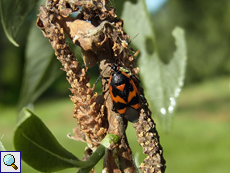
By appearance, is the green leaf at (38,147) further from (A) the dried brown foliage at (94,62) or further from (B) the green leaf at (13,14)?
(B) the green leaf at (13,14)

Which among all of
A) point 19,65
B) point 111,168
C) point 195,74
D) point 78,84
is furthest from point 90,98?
point 19,65

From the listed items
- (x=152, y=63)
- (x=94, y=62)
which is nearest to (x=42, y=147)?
(x=94, y=62)

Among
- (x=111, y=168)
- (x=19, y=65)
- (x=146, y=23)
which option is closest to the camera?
(x=111, y=168)

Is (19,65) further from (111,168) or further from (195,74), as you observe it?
(111,168)

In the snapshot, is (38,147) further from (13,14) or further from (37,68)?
(37,68)

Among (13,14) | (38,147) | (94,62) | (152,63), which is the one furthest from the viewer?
(152,63)

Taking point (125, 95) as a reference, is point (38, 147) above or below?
below

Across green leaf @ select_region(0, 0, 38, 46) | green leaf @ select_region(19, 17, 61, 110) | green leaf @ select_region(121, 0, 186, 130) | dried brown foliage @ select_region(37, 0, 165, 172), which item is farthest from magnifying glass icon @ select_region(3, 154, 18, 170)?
green leaf @ select_region(121, 0, 186, 130)
